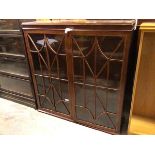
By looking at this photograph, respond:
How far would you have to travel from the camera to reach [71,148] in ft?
1.29

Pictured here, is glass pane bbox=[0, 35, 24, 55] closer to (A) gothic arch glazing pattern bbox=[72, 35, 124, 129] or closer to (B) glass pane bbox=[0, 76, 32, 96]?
(B) glass pane bbox=[0, 76, 32, 96]

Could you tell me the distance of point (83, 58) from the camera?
5.09ft

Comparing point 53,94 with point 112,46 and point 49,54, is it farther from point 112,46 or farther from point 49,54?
point 112,46

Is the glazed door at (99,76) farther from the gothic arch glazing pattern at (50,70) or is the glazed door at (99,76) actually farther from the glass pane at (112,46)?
the gothic arch glazing pattern at (50,70)

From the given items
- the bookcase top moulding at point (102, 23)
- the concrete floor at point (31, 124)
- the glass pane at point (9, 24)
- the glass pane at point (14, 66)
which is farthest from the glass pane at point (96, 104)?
the glass pane at point (9, 24)

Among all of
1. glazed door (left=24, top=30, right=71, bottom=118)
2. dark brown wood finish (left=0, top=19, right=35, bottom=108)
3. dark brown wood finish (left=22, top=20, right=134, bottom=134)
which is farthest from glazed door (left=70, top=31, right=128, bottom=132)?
dark brown wood finish (left=0, top=19, right=35, bottom=108)

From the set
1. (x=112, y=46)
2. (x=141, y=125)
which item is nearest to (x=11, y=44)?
(x=112, y=46)

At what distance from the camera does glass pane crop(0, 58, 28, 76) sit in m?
1.99

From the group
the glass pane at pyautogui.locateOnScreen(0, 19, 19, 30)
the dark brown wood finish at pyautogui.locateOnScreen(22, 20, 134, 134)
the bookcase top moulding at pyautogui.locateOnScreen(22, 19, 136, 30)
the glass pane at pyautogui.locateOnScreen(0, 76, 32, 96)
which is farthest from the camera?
the glass pane at pyautogui.locateOnScreen(0, 76, 32, 96)

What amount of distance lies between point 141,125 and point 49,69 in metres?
1.05

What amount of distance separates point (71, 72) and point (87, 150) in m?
1.31

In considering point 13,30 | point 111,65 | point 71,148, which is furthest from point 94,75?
point 71,148

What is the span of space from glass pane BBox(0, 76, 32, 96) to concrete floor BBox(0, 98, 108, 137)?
21 centimetres

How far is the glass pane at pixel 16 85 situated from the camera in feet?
6.96
